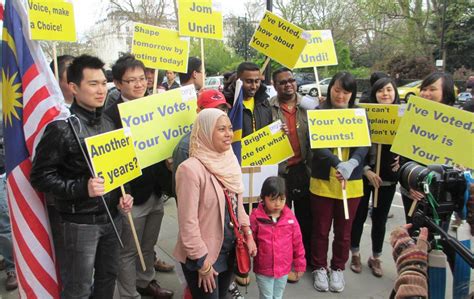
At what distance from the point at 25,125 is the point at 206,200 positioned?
4.15 ft

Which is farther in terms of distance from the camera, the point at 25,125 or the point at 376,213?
the point at 376,213

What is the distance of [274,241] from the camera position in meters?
2.67

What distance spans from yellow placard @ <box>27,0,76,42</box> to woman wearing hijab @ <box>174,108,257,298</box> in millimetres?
1314

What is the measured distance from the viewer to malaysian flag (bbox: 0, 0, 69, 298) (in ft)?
7.88

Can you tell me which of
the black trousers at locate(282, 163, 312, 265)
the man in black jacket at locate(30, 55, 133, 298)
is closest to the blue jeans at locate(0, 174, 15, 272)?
the man in black jacket at locate(30, 55, 133, 298)

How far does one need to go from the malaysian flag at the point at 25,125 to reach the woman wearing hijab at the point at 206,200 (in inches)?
35.7

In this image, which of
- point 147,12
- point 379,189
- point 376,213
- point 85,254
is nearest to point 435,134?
point 379,189

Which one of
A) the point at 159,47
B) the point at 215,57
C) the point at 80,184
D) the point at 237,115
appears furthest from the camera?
the point at 215,57

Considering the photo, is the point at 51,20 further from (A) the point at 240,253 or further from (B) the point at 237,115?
(A) the point at 240,253

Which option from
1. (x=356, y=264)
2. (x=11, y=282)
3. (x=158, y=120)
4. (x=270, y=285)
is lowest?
(x=356, y=264)

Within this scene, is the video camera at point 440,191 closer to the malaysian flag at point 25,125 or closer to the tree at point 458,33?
the malaysian flag at point 25,125

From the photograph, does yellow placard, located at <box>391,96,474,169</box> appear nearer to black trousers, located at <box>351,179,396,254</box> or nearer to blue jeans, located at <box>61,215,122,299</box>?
black trousers, located at <box>351,179,396,254</box>

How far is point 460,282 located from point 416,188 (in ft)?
1.84

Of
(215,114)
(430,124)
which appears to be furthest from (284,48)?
(215,114)
